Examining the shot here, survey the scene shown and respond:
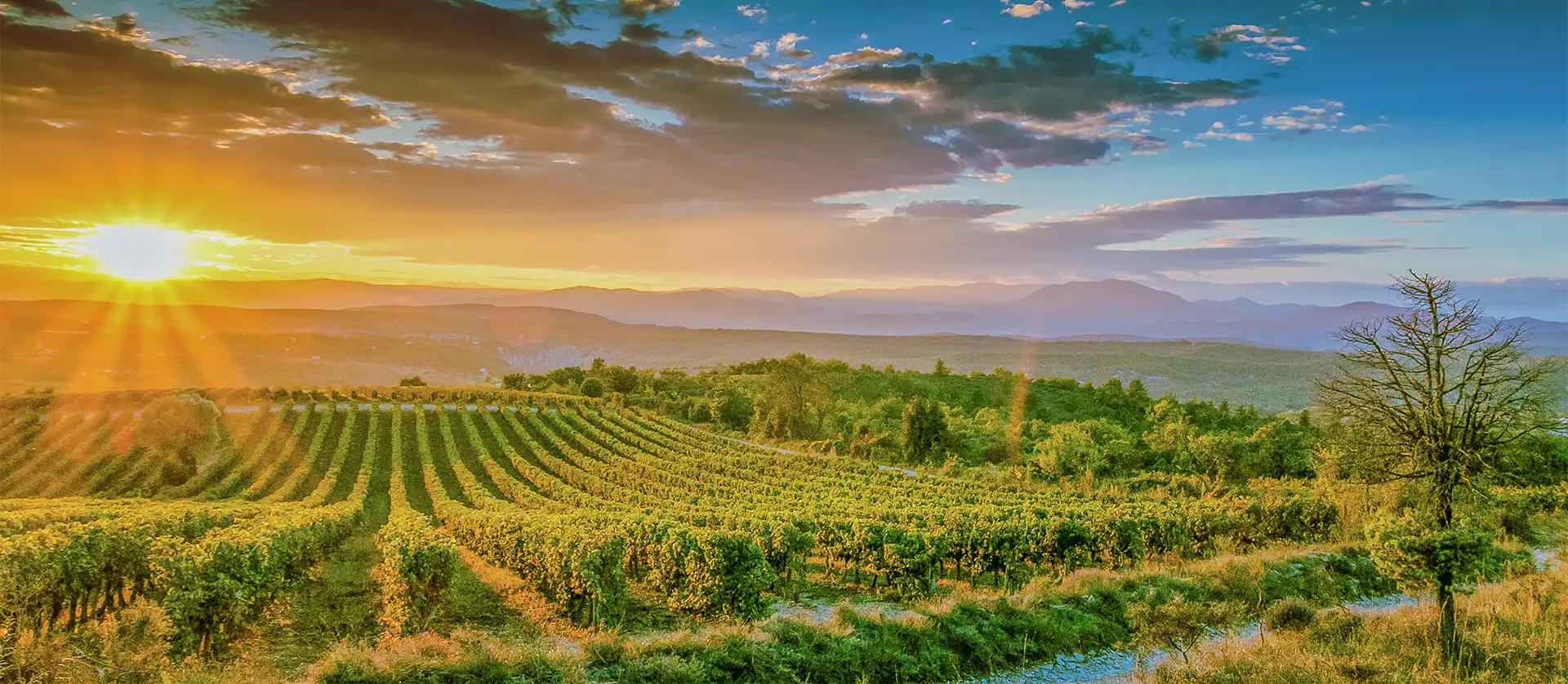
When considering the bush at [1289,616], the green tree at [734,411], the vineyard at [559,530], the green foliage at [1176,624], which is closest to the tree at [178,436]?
the vineyard at [559,530]

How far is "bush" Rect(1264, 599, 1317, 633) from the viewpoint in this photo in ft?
57.3

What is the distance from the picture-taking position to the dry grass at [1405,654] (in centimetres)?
1252

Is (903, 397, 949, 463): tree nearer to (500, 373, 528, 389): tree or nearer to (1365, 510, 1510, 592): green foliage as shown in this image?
(1365, 510, 1510, 592): green foliage

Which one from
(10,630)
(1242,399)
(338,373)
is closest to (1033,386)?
(1242,399)

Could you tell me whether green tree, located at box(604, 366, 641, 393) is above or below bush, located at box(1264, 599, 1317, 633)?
below

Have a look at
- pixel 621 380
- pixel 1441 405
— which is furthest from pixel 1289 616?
pixel 621 380

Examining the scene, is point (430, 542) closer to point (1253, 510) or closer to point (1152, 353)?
point (1253, 510)

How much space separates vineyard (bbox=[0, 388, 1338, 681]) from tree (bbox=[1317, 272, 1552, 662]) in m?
11.6

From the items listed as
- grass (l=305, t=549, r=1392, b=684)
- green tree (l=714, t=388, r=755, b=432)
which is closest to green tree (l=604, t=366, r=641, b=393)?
green tree (l=714, t=388, r=755, b=432)

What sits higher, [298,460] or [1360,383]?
[1360,383]

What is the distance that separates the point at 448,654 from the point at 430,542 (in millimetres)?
8464

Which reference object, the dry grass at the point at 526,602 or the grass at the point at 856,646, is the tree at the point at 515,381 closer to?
the dry grass at the point at 526,602

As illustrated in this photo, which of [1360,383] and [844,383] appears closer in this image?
[1360,383]

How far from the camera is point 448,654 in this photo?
42.5ft
